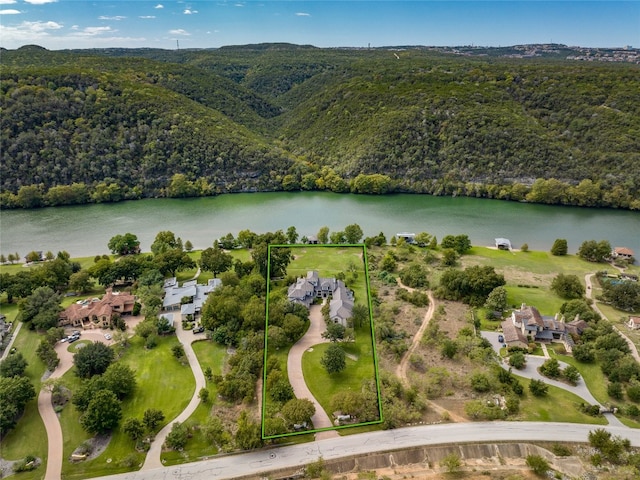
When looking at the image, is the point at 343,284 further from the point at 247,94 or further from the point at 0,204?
the point at 247,94

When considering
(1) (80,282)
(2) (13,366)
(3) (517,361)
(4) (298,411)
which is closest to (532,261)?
(3) (517,361)

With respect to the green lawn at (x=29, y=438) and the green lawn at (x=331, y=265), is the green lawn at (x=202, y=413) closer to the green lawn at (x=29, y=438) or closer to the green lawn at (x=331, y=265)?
the green lawn at (x=29, y=438)

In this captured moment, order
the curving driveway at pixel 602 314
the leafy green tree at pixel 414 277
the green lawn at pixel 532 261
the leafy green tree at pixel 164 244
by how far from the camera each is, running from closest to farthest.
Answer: the curving driveway at pixel 602 314, the leafy green tree at pixel 414 277, the green lawn at pixel 532 261, the leafy green tree at pixel 164 244

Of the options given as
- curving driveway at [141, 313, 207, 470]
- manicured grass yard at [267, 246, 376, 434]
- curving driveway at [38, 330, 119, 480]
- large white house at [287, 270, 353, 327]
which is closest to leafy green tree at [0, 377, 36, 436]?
curving driveway at [38, 330, 119, 480]

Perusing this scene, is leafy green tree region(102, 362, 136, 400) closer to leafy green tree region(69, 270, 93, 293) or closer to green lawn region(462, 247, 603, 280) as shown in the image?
leafy green tree region(69, 270, 93, 293)

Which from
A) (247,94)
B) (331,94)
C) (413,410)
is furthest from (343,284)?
(247,94)

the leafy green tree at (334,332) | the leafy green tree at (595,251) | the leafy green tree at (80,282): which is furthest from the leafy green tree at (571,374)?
the leafy green tree at (80,282)
